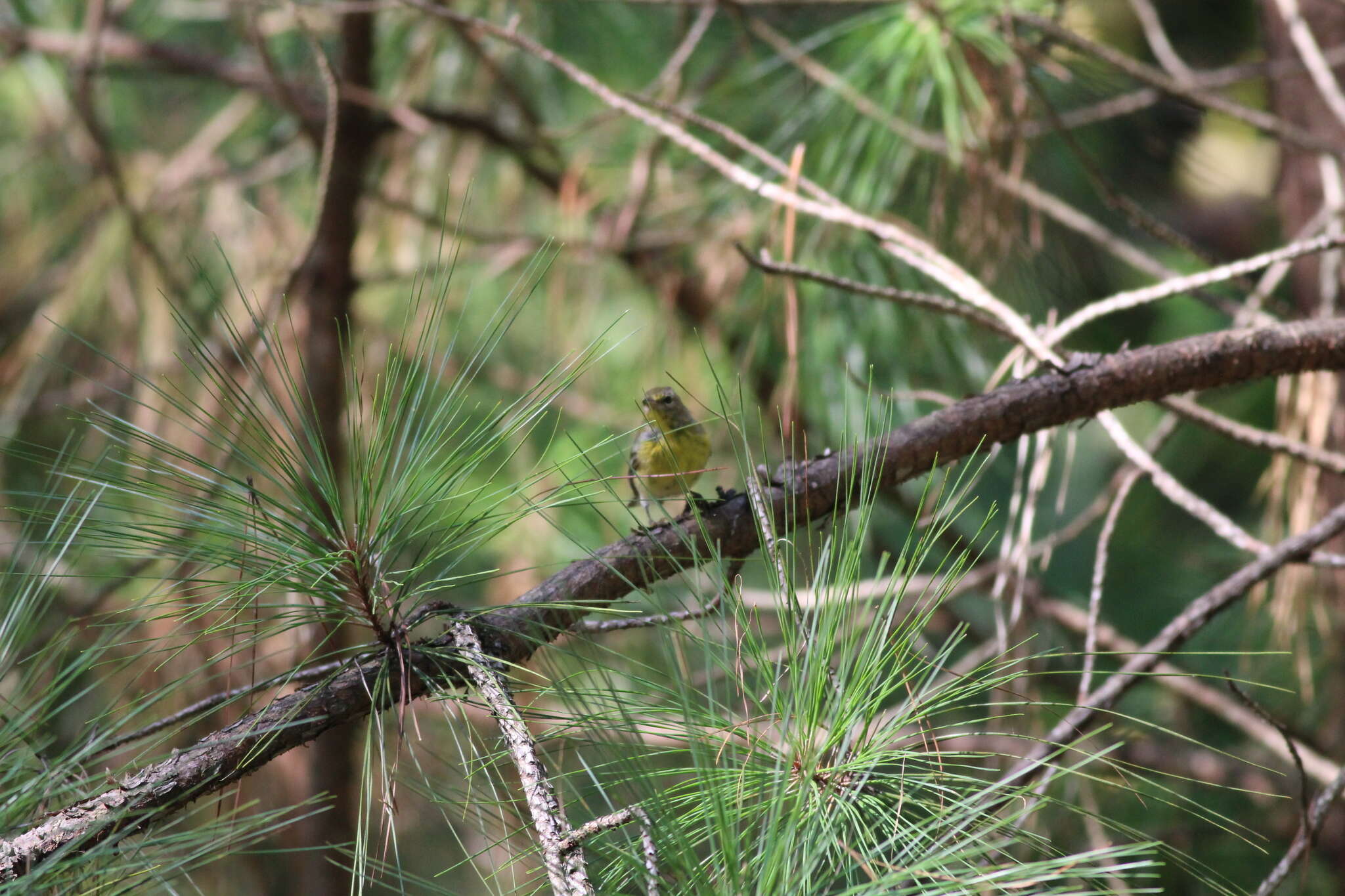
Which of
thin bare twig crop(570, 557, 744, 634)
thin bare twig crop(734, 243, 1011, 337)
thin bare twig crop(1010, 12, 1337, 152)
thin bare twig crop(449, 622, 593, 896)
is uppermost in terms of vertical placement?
thin bare twig crop(1010, 12, 1337, 152)

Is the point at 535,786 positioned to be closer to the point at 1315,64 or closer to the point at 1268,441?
the point at 1268,441

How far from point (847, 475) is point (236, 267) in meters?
2.92

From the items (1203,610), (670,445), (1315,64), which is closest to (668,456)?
(670,445)

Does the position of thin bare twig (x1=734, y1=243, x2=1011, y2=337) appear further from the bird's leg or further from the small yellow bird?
the small yellow bird

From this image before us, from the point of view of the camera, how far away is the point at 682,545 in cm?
132

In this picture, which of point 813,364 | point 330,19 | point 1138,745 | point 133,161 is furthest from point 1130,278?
point 133,161

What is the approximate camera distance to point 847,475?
1.37 metres

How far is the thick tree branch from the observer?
0.98 meters

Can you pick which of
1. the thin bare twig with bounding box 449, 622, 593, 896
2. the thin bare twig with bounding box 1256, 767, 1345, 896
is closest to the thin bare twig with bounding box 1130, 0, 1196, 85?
the thin bare twig with bounding box 1256, 767, 1345, 896

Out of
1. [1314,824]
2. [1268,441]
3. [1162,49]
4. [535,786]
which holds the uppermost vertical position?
[1162,49]

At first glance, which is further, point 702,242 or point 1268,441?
point 702,242

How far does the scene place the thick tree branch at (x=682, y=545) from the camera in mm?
977

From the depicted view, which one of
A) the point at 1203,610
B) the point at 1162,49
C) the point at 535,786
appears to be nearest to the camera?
the point at 535,786

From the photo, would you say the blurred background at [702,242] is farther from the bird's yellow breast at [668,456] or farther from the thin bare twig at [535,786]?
the thin bare twig at [535,786]
